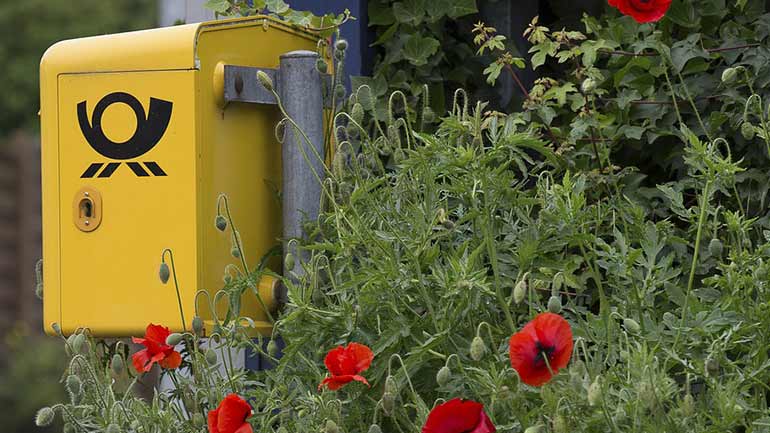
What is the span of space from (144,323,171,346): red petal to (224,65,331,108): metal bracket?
0.56 meters

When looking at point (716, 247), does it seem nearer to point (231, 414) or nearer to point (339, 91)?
point (231, 414)

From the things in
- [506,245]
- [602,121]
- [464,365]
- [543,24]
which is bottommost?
[464,365]

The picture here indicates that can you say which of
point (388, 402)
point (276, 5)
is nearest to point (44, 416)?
point (388, 402)

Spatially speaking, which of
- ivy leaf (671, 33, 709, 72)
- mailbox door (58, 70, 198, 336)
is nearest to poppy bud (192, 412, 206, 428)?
mailbox door (58, 70, 198, 336)

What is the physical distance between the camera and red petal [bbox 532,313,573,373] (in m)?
2.09

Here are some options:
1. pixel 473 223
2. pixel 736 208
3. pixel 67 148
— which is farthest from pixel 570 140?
pixel 67 148

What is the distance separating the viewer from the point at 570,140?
308 cm

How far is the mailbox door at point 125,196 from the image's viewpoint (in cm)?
295

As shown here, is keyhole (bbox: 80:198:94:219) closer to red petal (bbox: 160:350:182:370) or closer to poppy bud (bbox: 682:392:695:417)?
red petal (bbox: 160:350:182:370)

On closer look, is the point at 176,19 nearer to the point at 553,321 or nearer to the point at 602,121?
the point at 602,121

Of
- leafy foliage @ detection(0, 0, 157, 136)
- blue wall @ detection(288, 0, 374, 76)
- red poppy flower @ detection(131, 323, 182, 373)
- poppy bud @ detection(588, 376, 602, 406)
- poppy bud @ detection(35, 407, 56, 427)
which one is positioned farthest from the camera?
leafy foliage @ detection(0, 0, 157, 136)

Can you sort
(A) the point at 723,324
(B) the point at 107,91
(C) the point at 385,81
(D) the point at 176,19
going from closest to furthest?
(A) the point at 723,324
(B) the point at 107,91
(C) the point at 385,81
(D) the point at 176,19

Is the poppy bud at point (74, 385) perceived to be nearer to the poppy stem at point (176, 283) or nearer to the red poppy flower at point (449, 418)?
the poppy stem at point (176, 283)

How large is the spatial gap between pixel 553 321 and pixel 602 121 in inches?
45.1
